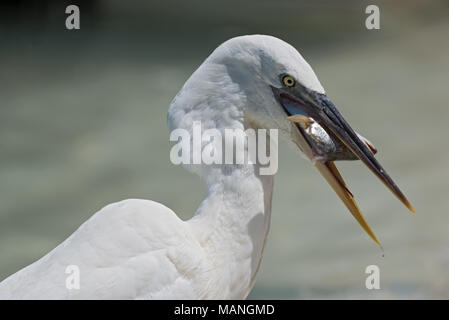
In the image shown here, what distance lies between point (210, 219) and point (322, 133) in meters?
0.51

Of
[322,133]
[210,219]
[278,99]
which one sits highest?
[278,99]

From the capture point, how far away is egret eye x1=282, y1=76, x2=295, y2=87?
2.33m

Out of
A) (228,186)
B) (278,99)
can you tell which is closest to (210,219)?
(228,186)

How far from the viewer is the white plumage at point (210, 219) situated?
226cm

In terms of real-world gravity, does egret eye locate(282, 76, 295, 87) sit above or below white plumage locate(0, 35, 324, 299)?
above

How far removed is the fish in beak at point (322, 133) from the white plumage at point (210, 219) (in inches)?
1.5

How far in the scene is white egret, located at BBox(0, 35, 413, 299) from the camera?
2.28 metres

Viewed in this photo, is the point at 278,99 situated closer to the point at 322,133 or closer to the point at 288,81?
the point at 288,81

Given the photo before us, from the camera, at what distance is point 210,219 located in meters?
2.37

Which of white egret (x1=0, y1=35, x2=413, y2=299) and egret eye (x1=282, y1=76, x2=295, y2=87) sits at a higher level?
egret eye (x1=282, y1=76, x2=295, y2=87)

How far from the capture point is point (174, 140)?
92.9 inches

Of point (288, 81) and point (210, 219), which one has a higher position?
point (288, 81)

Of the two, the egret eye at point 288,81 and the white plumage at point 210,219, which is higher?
the egret eye at point 288,81
